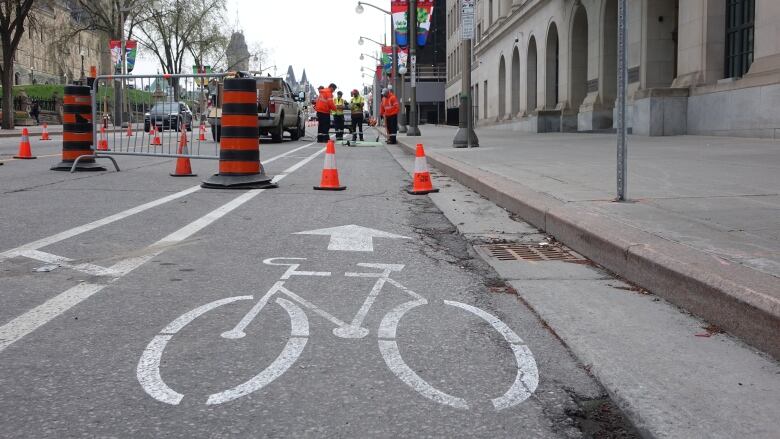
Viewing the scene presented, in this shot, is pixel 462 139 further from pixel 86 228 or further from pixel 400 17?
pixel 400 17

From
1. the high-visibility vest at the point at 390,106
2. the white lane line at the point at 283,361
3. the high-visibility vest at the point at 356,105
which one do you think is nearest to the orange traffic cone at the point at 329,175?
the white lane line at the point at 283,361

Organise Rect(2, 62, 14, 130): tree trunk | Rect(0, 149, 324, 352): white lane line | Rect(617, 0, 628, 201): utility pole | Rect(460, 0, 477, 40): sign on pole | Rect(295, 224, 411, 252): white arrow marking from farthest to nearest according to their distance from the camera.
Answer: Rect(2, 62, 14, 130): tree trunk, Rect(460, 0, 477, 40): sign on pole, Rect(617, 0, 628, 201): utility pole, Rect(295, 224, 411, 252): white arrow marking, Rect(0, 149, 324, 352): white lane line

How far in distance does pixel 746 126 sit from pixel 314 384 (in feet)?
56.5

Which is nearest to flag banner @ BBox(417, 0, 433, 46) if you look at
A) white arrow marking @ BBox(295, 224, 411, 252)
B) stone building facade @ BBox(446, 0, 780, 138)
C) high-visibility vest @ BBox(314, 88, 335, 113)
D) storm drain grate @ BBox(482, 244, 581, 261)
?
stone building facade @ BBox(446, 0, 780, 138)

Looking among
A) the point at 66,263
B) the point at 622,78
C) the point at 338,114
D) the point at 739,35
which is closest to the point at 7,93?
the point at 338,114

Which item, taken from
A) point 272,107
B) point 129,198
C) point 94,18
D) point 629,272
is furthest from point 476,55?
point 629,272

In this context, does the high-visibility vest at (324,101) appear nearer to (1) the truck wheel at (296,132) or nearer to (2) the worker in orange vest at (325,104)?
(2) the worker in orange vest at (325,104)

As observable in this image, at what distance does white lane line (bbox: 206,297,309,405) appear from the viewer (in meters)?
3.03

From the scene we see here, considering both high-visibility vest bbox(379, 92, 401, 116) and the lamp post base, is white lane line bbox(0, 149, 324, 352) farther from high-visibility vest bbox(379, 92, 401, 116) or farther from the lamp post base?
high-visibility vest bbox(379, 92, 401, 116)

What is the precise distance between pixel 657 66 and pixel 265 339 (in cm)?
2180

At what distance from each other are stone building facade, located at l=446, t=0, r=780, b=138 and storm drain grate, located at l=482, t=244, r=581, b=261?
41.4 ft

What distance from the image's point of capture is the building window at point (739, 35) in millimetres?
18641

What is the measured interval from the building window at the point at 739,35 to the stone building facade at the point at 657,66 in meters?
0.03

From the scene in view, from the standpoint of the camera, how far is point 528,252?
6258mm
